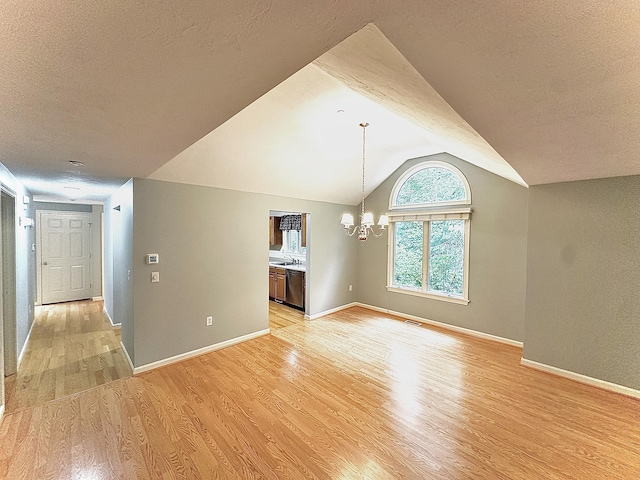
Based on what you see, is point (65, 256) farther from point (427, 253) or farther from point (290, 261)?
point (427, 253)

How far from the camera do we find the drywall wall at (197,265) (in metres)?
3.30

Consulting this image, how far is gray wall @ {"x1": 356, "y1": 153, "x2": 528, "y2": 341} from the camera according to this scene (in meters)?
4.13

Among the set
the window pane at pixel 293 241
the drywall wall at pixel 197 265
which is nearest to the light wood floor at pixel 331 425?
the drywall wall at pixel 197 265

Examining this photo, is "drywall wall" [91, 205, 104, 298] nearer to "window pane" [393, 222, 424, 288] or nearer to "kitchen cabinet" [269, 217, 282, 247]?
"kitchen cabinet" [269, 217, 282, 247]

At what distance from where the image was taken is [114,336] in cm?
446

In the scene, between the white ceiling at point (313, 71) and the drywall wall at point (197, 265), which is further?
the drywall wall at point (197, 265)

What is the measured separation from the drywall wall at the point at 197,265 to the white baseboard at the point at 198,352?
0.05 m

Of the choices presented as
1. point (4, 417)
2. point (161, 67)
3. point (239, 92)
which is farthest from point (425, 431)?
point (4, 417)

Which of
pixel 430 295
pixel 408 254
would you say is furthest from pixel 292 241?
pixel 430 295

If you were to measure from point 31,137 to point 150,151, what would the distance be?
0.69 metres

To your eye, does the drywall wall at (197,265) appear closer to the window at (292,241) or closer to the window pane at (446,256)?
the window at (292,241)

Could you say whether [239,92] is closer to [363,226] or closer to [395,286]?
[363,226]

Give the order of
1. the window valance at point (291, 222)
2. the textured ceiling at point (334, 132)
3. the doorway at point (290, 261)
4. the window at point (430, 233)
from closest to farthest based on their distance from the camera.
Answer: the textured ceiling at point (334, 132) → the window at point (430, 233) → the doorway at point (290, 261) → the window valance at point (291, 222)

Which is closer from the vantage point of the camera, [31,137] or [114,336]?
[31,137]
